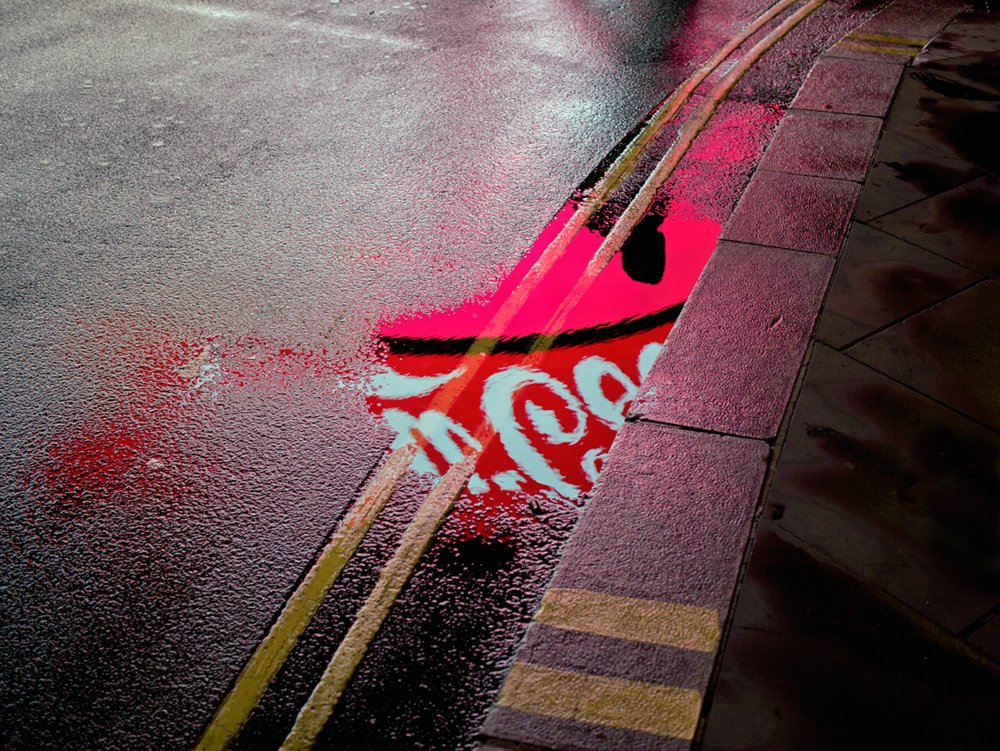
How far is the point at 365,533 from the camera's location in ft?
9.93

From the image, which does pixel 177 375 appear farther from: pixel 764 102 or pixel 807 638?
pixel 764 102

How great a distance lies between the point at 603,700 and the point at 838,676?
71 cm

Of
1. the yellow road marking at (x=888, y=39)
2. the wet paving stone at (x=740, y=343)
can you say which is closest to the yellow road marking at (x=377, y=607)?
the wet paving stone at (x=740, y=343)

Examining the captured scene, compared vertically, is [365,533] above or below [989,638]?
above

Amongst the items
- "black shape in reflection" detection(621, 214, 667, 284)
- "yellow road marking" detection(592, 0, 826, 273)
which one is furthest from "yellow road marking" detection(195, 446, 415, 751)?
"yellow road marking" detection(592, 0, 826, 273)

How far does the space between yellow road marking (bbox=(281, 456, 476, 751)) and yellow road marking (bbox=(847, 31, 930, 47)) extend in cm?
566

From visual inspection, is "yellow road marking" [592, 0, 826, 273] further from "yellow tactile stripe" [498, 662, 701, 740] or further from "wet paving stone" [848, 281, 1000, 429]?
"yellow tactile stripe" [498, 662, 701, 740]

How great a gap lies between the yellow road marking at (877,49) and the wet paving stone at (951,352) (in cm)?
Answer: 335

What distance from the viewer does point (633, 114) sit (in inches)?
233

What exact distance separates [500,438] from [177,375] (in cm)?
150

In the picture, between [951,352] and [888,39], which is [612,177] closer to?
[951,352]

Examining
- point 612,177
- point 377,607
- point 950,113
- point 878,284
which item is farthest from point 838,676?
point 950,113

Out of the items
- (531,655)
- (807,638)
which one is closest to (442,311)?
(531,655)

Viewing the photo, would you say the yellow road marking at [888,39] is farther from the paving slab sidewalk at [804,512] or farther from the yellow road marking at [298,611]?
the yellow road marking at [298,611]
